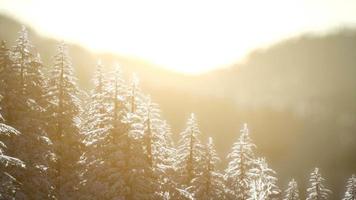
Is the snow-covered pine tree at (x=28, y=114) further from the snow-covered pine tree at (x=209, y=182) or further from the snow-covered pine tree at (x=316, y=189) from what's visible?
the snow-covered pine tree at (x=316, y=189)

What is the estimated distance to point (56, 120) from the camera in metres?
35.4

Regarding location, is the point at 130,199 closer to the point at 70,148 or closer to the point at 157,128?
the point at 157,128

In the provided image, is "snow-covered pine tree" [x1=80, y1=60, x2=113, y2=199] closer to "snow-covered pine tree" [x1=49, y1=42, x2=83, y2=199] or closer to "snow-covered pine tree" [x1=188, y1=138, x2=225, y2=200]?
"snow-covered pine tree" [x1=49, y1=42, x2=83, y2=199]

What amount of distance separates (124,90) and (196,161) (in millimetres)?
13031

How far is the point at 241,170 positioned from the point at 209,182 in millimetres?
5740

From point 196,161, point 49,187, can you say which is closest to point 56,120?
point 49,187

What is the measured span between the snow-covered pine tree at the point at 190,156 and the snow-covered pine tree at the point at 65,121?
10.4 m

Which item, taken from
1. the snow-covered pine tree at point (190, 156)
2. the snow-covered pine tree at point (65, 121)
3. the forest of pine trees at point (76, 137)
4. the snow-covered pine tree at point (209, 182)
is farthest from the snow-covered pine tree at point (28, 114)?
the snow-covered pine tree at point (209, 182)

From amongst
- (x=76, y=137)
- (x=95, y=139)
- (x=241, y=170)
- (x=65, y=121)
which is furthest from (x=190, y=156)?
(x=95, y=139)

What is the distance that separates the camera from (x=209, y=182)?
138 feet

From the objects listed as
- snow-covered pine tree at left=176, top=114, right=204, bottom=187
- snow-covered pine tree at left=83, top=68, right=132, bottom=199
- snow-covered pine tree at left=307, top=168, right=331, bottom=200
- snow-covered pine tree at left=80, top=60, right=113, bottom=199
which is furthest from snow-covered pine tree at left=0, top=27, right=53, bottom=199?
snow-covered pine tree at left=307, top=168, right=331, bottom=200

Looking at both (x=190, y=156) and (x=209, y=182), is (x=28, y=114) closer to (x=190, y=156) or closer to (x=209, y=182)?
(x=190, y=156)

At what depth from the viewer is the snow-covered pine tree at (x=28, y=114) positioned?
28.4 metres

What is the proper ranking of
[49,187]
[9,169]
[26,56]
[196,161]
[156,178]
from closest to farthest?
[9,169] → [49,187] → [156,178] → [26,56] → [196,161]
